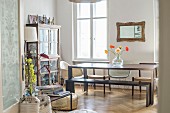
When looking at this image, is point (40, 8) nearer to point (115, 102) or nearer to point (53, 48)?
point (53, 48)

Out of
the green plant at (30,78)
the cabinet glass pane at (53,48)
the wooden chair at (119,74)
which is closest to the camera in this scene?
the green plant at (30,78)

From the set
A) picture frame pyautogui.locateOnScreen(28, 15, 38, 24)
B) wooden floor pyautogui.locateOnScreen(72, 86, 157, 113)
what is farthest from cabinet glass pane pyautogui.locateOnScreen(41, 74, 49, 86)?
picture frame pyautogui.locateOnScreen(28, 15, 38, 24)

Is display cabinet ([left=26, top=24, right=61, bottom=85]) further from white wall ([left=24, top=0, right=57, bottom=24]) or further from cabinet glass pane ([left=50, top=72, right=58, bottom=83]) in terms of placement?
white wall ([left=24, top=0, right=57, bottom=24])

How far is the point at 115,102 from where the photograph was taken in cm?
493

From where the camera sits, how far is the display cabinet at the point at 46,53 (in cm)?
589

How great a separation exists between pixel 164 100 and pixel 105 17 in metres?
6.67

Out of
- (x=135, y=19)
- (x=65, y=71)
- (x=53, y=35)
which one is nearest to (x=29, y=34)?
(x=53, y=35)

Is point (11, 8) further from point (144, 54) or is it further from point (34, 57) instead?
point (144, 54)

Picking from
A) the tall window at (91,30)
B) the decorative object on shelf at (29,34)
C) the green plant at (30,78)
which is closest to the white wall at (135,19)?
the tall window at (91,30)

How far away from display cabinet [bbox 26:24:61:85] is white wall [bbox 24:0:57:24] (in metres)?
0.59

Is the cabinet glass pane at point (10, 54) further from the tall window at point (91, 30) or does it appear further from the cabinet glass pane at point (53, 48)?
the tall window at point (91, 30)

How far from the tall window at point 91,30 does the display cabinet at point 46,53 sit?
85 cm

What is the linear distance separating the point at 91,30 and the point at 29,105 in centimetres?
478

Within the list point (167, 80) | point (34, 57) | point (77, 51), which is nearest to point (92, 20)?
point (77, 51)
